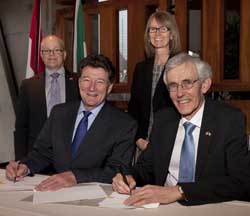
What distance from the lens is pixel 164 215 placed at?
1.47 meters

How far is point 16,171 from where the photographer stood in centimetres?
211

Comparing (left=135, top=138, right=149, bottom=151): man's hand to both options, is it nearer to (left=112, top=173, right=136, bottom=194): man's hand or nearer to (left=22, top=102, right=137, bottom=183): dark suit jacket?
(left=22, top=102, right=137, bottom=183): dark suit jacket

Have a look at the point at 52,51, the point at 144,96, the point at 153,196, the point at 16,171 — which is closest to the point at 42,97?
the point at 52,51

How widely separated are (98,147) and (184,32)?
6.58ft

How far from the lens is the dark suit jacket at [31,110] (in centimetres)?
313

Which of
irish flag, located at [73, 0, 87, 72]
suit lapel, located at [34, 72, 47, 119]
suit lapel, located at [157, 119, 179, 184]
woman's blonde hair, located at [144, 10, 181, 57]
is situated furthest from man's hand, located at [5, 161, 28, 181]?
irish flag, located at [73, 0, 87, 72]

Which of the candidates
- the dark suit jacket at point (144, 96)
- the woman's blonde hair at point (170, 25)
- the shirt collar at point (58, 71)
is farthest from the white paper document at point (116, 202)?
the shirt collar at point (58, 71)

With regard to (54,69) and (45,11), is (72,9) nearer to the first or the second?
(45,11)

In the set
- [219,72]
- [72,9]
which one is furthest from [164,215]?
[72,9]

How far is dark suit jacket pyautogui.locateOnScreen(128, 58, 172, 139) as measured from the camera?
279 cm

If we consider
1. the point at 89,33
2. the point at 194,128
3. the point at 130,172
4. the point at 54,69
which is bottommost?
the point at 130,172

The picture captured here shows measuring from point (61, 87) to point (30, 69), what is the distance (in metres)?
1.14

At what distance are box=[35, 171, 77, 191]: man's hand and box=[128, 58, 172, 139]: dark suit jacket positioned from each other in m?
1.00

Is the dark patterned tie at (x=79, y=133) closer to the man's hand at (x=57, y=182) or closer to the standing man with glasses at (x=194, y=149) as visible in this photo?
the man's hand at (x=57, y=182)
